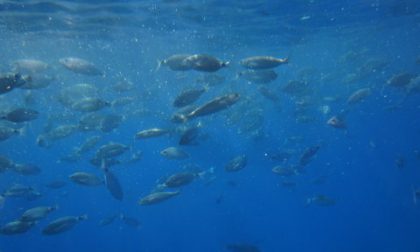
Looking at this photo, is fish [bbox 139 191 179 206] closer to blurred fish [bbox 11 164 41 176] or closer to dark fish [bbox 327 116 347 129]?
blurred fish [bbox 11 164 41 176]

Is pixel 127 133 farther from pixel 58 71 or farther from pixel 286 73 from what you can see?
pixel 58 71

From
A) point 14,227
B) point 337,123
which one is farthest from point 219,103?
point 337,123

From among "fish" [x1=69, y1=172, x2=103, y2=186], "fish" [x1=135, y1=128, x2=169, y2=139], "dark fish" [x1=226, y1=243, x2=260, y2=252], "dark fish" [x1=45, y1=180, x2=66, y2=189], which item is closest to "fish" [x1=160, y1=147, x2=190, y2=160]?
"fish" [x1=135, y1=128, x2=169, y2=139]

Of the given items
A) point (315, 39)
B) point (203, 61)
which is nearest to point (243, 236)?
point (315, 39)

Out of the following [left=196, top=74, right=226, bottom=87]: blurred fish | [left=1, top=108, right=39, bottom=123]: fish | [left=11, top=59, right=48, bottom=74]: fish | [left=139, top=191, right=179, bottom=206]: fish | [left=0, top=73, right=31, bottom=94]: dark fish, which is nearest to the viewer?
[left=0, top=73, right=31, bottom=94]: dark fish

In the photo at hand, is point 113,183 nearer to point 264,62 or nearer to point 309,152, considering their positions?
point 264,62

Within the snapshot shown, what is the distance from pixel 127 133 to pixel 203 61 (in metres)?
114

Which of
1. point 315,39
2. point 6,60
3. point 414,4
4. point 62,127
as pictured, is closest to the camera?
point 62,127

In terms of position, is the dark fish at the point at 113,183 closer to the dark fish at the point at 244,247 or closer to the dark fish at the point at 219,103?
the dark fish at the point at 219,103

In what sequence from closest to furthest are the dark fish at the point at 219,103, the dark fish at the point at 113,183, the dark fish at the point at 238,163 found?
the dark fish at the point at 219,103 → the dark fish at the point at 113,183 → the dark fish at the point at 238,163

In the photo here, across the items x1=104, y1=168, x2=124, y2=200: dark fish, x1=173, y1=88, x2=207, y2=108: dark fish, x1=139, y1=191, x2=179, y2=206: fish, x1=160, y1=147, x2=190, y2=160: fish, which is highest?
x1=173, y1=88, x2=207, y2=108: dark fish

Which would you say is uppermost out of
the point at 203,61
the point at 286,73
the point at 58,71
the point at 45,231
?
the point at 203,61

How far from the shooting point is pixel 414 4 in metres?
24.8

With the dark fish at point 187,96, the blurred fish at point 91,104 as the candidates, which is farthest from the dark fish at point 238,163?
the blurred fish at point 91,104
